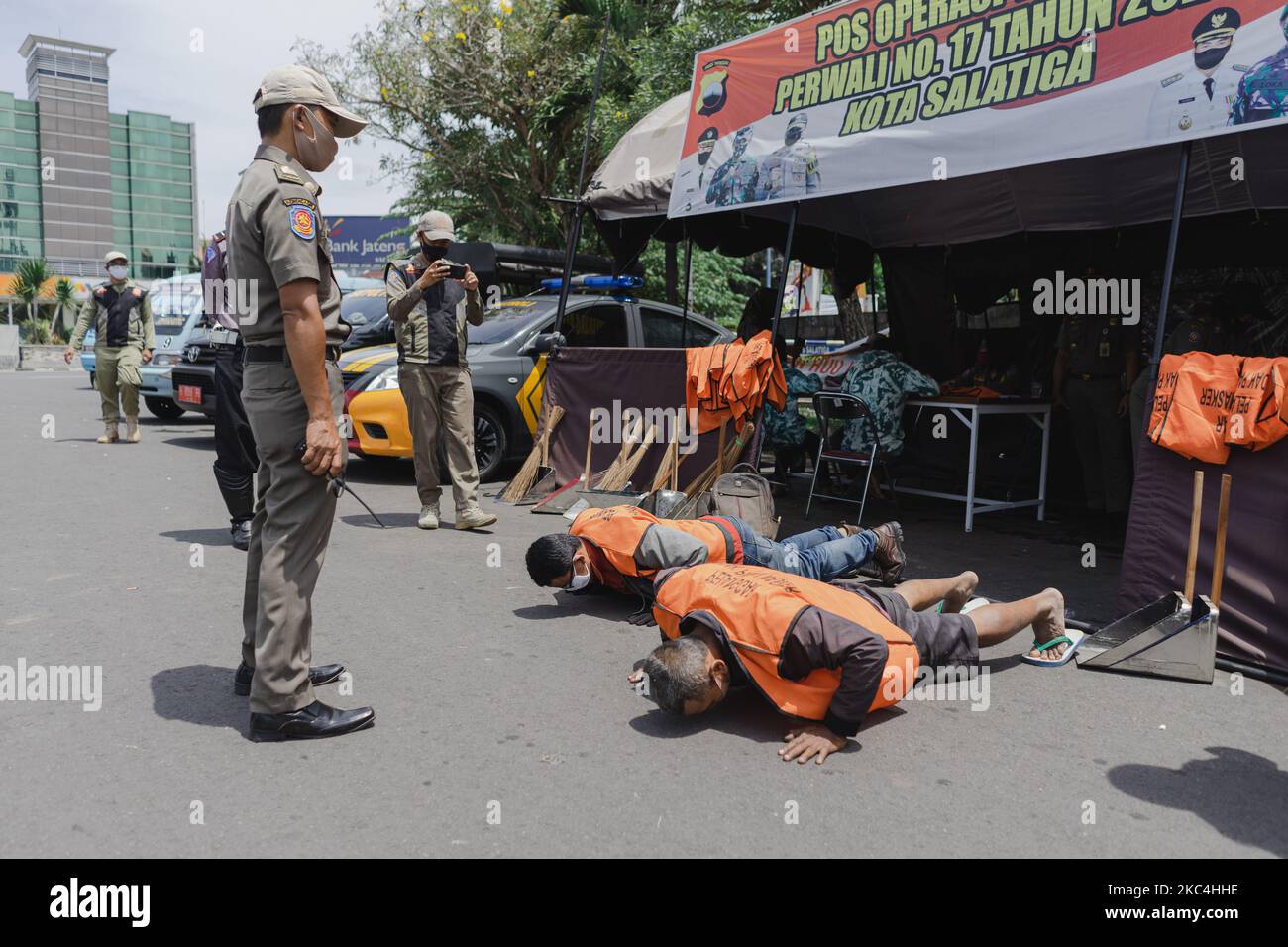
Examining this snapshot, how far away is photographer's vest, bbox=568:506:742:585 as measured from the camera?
4.82 metres

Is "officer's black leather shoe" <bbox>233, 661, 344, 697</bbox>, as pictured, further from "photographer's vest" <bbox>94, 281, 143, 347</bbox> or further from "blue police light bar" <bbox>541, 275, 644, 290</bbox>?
"photographer's vest" <bbox>94, 281, 143, 347</bbox>

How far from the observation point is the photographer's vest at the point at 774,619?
3.55m

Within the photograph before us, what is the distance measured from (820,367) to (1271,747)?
6.62 meters

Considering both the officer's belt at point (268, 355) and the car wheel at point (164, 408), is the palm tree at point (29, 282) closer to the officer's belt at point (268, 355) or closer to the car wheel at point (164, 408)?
the car wheel at point (164, 408)

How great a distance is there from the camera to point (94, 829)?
291cm

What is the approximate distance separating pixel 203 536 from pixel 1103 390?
276 inches

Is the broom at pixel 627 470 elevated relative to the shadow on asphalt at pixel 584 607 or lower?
elevated

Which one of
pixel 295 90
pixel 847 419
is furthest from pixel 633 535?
pixel 847 419

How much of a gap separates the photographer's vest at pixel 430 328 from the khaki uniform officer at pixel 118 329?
568 centimetres

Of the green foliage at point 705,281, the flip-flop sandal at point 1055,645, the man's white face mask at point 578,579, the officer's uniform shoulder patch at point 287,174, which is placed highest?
the green foliage at point 705,281

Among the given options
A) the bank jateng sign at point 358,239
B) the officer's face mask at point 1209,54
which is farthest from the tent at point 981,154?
the bank jateng sign at point 358,239

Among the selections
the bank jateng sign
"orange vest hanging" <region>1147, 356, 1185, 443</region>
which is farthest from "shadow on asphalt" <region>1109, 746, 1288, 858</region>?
the bank jateng sign

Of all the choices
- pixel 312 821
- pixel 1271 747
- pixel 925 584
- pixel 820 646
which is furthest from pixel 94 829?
pixel 1271 747

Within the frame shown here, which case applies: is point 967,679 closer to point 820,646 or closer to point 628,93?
point 820,646
